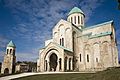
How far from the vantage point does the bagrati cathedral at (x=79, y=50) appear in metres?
31.4

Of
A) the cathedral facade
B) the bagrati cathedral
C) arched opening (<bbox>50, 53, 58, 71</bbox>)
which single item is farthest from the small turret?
the cathedral facade

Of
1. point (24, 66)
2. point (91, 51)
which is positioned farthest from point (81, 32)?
point (24, 66)

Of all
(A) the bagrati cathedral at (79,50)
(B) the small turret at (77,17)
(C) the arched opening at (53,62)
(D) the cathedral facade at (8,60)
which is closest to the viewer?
(A) the bagrati cathedral at (79,50)

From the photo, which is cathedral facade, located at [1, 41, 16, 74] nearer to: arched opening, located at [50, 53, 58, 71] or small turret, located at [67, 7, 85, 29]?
arched opening, located at [50, 53, 58, 71]

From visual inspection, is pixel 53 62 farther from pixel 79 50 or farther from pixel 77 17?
pixel 77 17

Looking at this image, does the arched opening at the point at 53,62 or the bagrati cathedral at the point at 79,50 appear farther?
the arched opening at the point at 53,62

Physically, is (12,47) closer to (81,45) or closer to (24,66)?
(24,66)

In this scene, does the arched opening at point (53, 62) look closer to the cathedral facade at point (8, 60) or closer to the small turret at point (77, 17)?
the small turret at point (77, 17)

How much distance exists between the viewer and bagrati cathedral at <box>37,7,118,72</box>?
31406mm

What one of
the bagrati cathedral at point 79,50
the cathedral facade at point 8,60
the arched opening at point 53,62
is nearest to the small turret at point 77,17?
the bagrati cathedral at point 79,50

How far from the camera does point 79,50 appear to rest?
3647cm

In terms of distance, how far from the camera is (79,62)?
116 ft

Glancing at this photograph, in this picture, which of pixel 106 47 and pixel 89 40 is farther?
pixel 89 40

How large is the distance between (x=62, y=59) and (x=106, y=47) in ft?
35.3
